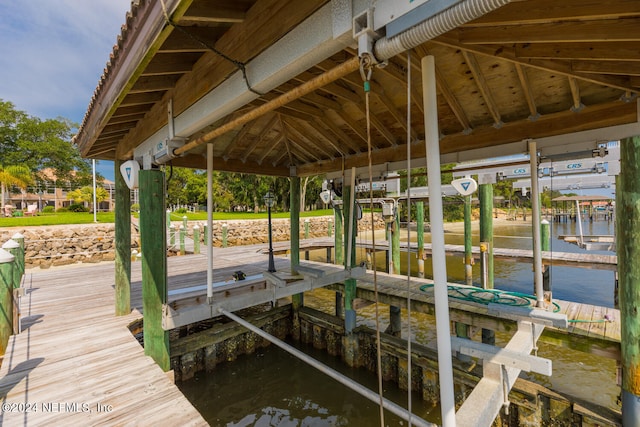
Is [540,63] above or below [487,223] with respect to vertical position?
above

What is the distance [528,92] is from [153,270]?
4.97 m

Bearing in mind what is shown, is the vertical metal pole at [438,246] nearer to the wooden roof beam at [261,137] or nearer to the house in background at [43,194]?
the wooden roof beam at [261,137]

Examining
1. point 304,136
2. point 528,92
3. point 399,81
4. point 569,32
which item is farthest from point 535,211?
point 304,136

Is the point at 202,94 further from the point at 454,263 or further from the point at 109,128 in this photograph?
the point at 454,263

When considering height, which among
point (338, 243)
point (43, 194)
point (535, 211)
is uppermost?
point (43, 194)

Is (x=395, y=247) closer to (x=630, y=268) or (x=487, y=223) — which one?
(x=487, y=223)

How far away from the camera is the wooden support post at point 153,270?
3.85 metres

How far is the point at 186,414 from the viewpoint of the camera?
9.01ft

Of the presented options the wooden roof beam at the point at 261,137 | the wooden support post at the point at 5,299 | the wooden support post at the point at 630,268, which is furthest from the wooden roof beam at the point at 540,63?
the wooden support post at the point at 5,299

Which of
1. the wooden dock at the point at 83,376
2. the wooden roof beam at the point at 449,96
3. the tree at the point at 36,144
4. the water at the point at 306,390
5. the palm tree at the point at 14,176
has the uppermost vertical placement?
the tree at the point at 36,144

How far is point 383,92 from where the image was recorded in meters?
3.59

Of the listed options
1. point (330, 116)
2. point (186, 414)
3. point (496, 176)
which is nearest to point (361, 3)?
point (330, 116)

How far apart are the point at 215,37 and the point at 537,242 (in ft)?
14.6

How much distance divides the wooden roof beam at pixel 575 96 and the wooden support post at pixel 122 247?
652cm
